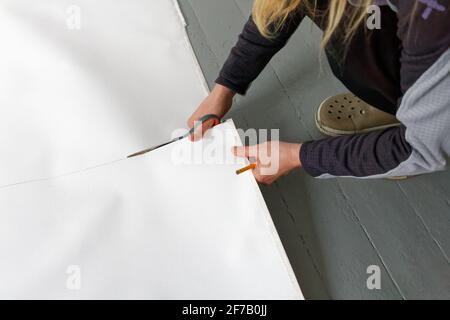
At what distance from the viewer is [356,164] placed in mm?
598

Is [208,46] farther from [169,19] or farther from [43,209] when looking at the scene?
[43,209]

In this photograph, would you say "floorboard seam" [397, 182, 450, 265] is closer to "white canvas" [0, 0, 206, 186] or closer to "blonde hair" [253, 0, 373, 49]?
"blonde hair" [253, 0, 373, 49]

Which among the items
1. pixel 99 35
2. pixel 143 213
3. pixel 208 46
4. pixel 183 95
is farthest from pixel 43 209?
pixel 208 46

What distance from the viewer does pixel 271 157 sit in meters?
0.72

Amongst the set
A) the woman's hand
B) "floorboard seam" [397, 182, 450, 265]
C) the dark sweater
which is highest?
the dark sweater

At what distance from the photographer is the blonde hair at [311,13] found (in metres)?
0.56

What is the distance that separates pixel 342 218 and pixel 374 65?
316 millimetres

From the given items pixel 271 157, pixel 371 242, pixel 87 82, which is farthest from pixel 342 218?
pixel 87 82

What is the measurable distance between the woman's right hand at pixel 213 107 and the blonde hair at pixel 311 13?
146 mm

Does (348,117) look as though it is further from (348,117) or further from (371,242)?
(371,242)

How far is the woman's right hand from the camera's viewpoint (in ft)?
2.59

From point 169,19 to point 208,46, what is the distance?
13cm

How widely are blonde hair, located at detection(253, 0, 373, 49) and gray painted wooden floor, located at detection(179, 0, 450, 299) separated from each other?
0.28 meters

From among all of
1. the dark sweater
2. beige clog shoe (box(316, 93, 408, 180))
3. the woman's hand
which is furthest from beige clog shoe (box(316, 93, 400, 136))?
the woman's hand
